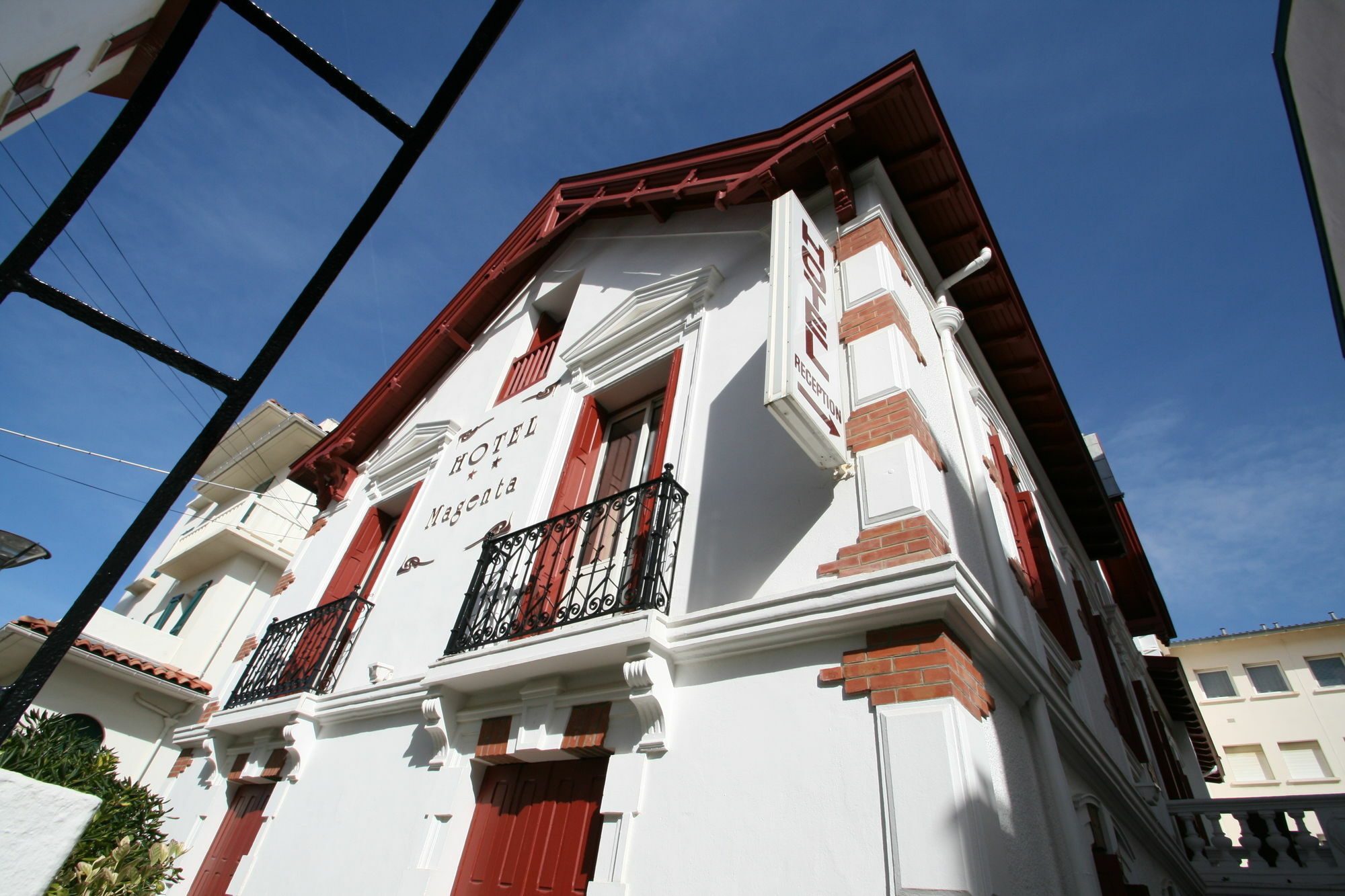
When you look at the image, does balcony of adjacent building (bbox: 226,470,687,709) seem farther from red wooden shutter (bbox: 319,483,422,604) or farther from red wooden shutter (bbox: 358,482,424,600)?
red wooden shutter (bbox: 319,483,422,604)

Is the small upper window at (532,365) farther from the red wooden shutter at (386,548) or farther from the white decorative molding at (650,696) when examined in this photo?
the white decorative molding at (650,696)

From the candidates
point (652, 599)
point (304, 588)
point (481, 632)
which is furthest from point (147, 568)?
point (652, 599)

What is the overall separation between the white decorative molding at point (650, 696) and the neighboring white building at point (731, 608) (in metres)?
0.03

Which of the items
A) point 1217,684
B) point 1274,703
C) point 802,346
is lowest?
point 802,346

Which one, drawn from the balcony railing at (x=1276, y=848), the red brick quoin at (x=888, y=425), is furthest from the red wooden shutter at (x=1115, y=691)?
the red brick quoin at (x=888, y=425)

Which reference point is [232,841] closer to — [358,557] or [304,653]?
[304,653]

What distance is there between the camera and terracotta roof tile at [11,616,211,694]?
11852mm

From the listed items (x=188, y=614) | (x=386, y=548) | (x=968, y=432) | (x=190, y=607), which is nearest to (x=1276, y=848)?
(x=968, y=432)

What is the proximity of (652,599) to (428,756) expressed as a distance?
8.96 ft

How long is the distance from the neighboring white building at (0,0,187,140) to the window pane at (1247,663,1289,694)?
117 ft

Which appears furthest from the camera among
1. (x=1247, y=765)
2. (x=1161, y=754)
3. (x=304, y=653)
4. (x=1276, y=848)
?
(x=1247, y=765)

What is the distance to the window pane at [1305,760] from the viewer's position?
23.2 meters

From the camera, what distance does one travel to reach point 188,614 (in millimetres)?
17484

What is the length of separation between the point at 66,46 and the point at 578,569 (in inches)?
165
